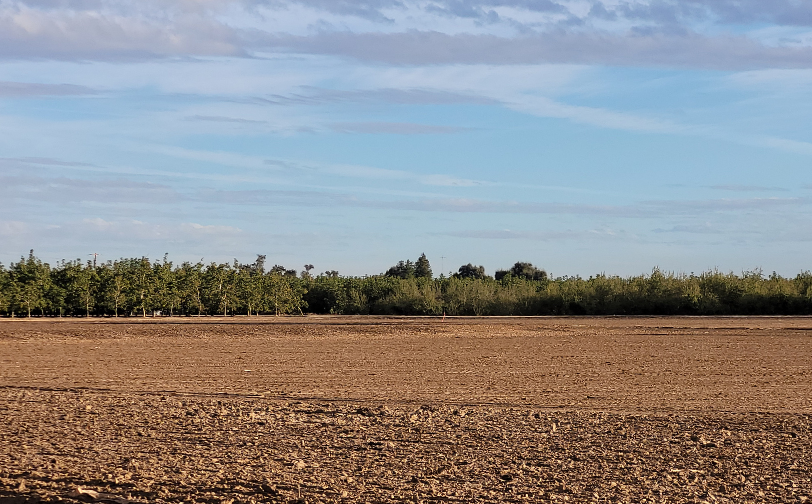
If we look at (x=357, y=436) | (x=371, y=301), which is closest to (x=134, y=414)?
(x=357, y=436)

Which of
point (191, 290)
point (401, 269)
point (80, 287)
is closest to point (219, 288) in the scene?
point (191, 290)

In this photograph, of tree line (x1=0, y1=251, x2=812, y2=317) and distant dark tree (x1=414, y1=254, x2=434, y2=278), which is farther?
distant dark tree (x1=414, y1=254, x2=434, y2=278)

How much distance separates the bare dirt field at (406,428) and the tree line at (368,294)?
46017 mm

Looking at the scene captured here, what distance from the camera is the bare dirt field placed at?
9.26 metres

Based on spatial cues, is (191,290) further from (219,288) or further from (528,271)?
(528,271)

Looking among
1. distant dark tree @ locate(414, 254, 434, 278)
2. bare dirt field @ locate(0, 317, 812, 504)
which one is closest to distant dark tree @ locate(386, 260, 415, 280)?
distant dark tree @ locate(414, 254, 434, 278)

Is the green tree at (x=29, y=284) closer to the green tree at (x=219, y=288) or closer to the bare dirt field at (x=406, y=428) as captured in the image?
the green tree at (x=219, y=288)

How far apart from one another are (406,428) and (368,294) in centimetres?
8032

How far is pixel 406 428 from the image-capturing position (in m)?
13.2

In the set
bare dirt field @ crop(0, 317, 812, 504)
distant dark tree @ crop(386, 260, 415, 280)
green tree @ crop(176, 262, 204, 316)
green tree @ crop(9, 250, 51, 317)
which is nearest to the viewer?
bare dirt field @ crop(0, 317, 812, 504)

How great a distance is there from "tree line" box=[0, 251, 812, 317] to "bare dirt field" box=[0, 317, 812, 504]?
46.0 m

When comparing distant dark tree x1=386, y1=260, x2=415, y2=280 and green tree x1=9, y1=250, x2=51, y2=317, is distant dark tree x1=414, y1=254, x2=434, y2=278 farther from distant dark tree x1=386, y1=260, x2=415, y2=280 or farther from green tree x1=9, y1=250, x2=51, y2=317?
green tree x1=9, y1=250, x2=51, y2=317

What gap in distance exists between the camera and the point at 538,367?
2461 cm

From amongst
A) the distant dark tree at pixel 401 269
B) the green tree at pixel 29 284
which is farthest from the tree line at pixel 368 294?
the distant dark tree at pixel 401 269
